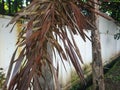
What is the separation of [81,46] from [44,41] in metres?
6.70

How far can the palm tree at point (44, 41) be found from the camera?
58.6 inches

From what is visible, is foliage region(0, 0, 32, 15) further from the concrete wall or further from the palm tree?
the palm tree

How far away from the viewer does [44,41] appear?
155cm

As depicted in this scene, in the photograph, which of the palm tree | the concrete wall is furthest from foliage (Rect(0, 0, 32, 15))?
the palm tree

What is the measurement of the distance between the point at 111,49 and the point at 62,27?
10689 mm

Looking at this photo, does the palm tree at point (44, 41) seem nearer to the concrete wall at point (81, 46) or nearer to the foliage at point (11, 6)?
the concrete wall at point (81, 46)

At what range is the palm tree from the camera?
1.49 m

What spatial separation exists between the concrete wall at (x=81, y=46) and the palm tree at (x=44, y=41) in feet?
0.59

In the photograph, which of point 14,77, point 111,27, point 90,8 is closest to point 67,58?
point 14,77

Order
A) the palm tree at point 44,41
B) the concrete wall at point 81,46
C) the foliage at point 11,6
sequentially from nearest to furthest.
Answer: the palm tree at point 44,41 → the concrete wall at point 81,46 → the foliage at point 11,6

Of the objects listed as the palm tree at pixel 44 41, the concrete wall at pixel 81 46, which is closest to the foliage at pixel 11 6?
the concrete wall at pixel 81 46

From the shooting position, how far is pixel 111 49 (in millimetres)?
12156

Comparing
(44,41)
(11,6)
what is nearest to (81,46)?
(11,6)

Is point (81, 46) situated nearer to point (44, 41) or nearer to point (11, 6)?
point (11, 6)
